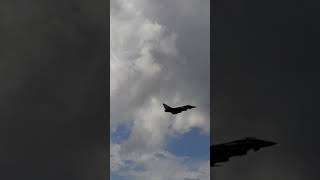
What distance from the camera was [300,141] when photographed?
79.9 meters

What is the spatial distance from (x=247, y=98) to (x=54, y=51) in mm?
37687

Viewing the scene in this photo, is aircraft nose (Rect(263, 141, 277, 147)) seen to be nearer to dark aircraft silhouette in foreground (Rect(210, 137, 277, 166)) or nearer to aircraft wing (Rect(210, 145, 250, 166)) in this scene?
dark aircraft silhouette in foreground (Rect(210, 137, 277, 166))

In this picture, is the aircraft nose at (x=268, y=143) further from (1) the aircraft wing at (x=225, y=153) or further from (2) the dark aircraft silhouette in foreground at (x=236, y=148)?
(1) the aircraft wing at (x=225, y=153)

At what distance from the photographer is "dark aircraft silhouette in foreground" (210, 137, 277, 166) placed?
9275cm

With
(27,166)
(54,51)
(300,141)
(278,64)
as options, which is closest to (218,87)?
(278,64)

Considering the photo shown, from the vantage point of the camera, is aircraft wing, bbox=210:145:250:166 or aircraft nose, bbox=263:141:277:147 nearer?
aircraft nose, bbox=263:141:277:147

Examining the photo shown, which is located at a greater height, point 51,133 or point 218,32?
point 218,32

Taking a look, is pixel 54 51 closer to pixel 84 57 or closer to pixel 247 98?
pixel 84 57

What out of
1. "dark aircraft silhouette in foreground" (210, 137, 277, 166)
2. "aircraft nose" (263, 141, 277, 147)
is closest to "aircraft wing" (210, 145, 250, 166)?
"dark aircraft silhouette in foreground" (210, 137, 277, 166)

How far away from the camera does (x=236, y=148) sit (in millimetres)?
94000

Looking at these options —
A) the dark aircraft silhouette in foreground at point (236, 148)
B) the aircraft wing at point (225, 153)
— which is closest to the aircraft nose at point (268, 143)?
the dark aircraft silhouette in foreground at point (236, 148)

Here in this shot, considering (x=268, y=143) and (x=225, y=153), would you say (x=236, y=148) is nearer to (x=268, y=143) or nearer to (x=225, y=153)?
(x=225, y=153)

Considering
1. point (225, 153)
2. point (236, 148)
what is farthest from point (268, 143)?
point (225, 153)

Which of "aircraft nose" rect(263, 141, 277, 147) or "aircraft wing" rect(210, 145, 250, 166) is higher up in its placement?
"aircraft nose" rect(263, 141, 277, 147)
